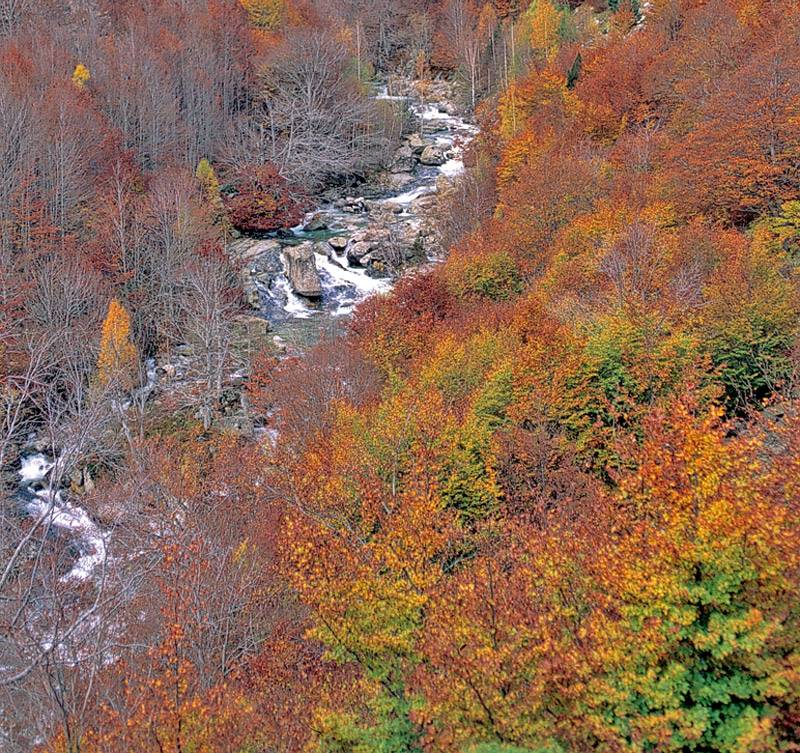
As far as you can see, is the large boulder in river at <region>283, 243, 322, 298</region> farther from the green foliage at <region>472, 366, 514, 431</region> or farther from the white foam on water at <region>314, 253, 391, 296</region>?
the green foliage at <region>472, 366, 514, 431</region>

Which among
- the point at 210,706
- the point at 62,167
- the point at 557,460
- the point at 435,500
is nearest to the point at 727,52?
the point at 557,460

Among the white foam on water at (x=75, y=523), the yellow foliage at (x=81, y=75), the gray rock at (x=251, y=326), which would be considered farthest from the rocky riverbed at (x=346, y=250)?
the yellow foliage at (x=81, y=75)

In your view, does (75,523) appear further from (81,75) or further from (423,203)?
(81,75)

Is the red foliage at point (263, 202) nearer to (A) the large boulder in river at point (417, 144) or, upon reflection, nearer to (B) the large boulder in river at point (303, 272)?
(B) the large boulder in river at point (303, 272)

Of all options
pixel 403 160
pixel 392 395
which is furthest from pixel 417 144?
pixel 392 395

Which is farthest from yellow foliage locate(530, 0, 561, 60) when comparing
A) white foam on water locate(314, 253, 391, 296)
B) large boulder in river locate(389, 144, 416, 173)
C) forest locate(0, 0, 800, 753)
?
white foam on water locate(314, 253, 391, 296)

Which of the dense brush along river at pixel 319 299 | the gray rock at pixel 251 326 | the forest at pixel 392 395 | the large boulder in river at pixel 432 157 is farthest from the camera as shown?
the large boulder in river at pixel 432 157
